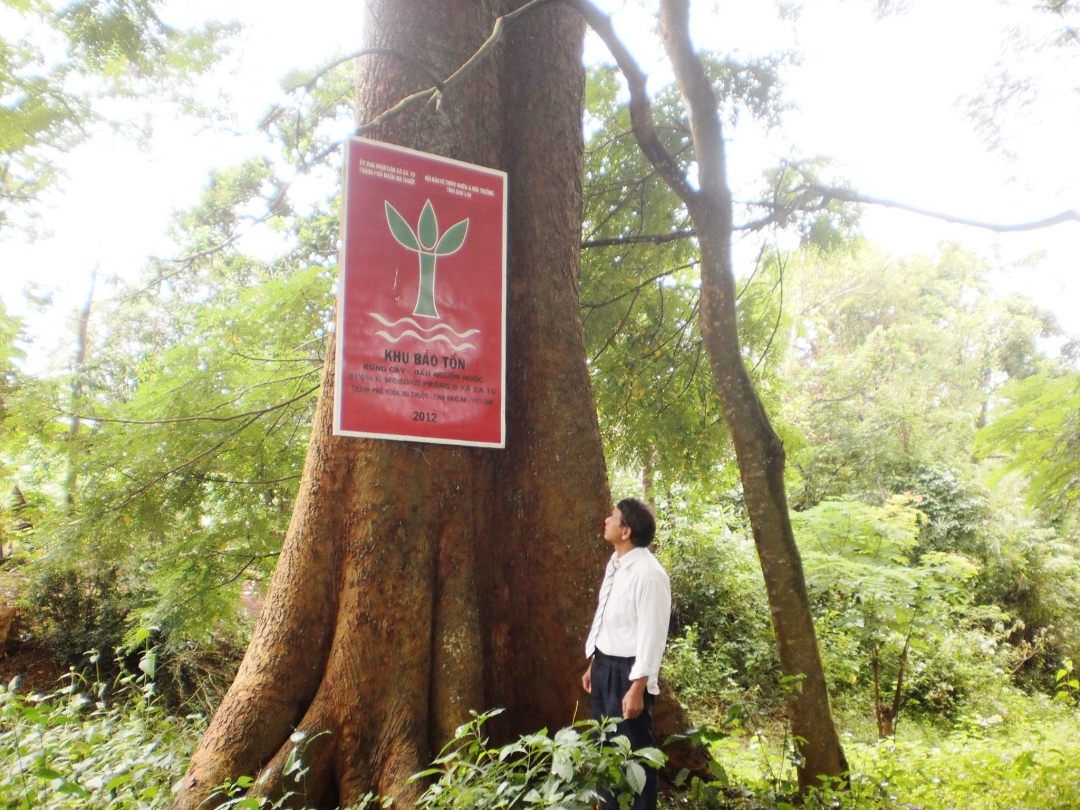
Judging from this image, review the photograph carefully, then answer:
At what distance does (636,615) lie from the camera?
10.1ft

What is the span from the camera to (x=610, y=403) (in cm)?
597

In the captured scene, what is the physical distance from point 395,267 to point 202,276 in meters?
13.7

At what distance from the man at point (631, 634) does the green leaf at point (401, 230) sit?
1.52 metres

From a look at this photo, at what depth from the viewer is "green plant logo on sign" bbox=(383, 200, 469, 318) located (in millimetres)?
3260

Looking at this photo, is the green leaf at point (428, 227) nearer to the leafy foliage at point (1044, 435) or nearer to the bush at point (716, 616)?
the leafy foliage at point (1044, 435)

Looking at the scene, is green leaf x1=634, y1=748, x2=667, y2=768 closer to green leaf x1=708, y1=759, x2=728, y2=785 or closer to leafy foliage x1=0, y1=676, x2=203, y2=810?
green leaf x1=708, y1=759, x2=728, y2=785

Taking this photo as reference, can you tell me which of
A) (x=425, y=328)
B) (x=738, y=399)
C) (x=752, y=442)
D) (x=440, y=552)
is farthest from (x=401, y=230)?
A: (x=752, y=442)

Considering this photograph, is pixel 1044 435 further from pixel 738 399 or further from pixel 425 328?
pixel 425 328

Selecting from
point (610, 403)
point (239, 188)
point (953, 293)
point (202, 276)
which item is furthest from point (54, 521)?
point (953, 293)

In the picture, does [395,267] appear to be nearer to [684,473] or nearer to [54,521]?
[684,473]

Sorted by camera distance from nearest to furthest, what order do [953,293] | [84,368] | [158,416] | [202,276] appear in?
1. [158,416]
2. [84,368]
3. [202,276]
4. [953,293]

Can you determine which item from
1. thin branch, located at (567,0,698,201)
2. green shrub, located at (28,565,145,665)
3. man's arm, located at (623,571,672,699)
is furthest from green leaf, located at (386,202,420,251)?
green shrub, located at (28,565,145,665)

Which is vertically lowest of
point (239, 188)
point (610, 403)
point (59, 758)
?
point (59, 758)

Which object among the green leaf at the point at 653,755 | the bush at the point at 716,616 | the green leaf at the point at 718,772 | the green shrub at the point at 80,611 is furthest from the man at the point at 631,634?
the green shrub at the point at 80,611
